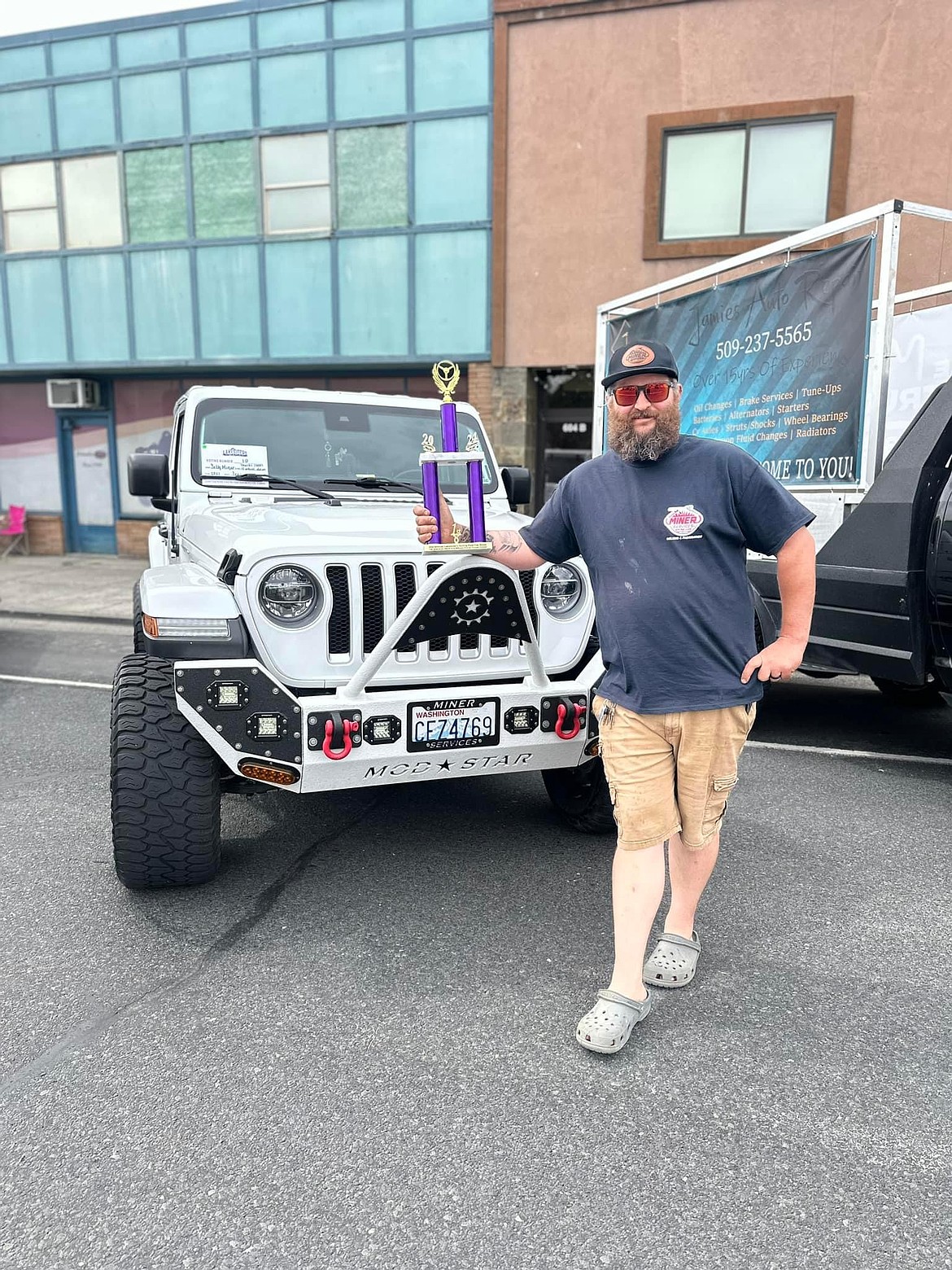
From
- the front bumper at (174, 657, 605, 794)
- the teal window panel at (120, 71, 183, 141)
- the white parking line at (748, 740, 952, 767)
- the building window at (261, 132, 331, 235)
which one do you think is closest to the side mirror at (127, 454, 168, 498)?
the front bumper at (174, 657, 605, 794)

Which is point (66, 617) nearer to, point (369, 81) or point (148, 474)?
point (148, 474)

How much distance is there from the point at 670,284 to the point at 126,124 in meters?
11.5

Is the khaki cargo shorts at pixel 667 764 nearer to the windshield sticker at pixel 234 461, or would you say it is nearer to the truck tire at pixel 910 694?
the windshield sticker at pixel 234 461

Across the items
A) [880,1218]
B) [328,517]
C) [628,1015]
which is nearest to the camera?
[880,1218]

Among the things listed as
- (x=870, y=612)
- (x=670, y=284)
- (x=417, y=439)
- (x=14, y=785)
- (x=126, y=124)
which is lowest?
(x=14, y=785)

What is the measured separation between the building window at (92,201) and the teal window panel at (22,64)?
55.5 inches

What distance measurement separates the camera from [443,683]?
3.32m

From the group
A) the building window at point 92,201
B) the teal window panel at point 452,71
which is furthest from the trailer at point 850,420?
the building window at point 92,201

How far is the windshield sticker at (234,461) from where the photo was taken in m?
4.50

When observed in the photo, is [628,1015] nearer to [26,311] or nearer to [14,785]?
[14,785]

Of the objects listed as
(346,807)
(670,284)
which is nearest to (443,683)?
(346,807)

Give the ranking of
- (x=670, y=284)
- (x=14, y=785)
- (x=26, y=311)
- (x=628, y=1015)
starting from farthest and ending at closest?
1. (x=26, y=311)
2. (x=670, y=284)
3. (x=14, y=785)
4. (x=628, y=1015)

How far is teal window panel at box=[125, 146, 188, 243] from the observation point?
14398 millimetres

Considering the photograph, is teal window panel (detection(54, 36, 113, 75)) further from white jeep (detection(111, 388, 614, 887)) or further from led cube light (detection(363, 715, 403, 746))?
led cube light (detection(363, 715, 403, 746))
